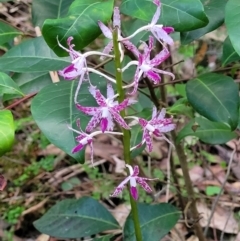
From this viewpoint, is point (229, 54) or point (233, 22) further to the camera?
point (229, 54)

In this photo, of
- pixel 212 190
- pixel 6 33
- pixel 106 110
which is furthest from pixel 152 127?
pixel 212 190

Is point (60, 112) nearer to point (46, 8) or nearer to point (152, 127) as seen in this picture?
point (152, 127)

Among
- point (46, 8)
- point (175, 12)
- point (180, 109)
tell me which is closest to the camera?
point (175, 12)

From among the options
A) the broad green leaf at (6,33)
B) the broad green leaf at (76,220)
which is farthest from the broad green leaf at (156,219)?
the broad green leaf at (6,33)

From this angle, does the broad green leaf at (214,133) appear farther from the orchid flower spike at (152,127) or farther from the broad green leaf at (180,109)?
the orchid flower spike at (152,127)

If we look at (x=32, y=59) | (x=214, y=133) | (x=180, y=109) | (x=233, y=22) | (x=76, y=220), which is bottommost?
(x=76, y=220)

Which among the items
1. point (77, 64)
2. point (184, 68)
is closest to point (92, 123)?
point (77, 64)

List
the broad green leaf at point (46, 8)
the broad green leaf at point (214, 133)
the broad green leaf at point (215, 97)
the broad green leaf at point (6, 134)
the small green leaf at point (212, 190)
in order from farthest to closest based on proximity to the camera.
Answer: the small green leaf at point (212, 190), the broad green leaf at point (214, 133), the broad green leaf at point (46, 8), the broad green leaf at point (215, 97), the broad green leaf at point (6, 134)
